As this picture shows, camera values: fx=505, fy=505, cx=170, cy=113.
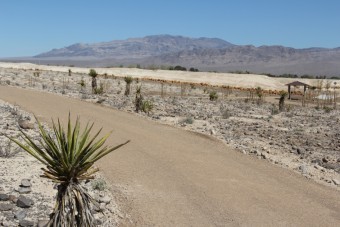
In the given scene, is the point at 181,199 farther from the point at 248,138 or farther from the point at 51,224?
the point at 248,138

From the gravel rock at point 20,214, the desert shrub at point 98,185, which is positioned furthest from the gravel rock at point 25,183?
the desert shrub at point 98,185

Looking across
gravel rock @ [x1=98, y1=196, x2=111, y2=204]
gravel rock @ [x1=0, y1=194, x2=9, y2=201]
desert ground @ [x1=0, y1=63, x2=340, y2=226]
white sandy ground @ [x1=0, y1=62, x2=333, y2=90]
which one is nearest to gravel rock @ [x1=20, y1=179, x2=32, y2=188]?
gravel rock @ [x1=0, y1=194, x2=9, y2=201]

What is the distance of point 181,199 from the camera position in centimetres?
1011

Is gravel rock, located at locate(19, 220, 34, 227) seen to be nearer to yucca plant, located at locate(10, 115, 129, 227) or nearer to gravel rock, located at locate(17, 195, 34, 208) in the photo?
gravel rock, located at locate(17, 195, 34, 208)

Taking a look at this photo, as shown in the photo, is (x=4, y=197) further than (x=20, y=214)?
Yes

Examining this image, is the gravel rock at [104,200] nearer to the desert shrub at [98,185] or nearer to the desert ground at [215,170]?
the desert ground at [215,170]

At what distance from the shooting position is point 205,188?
1095 cm

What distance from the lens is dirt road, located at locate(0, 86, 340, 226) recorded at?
940cm

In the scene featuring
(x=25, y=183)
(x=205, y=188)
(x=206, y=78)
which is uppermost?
(x=25, y=183)

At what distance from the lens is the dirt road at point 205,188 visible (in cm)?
940

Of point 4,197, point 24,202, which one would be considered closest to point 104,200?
point 24,202

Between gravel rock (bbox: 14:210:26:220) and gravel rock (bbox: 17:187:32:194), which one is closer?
gravel rock (bbox: 14:210:26:220)

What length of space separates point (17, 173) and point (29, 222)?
2.45m

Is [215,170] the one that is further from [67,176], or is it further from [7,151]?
[67,176]
